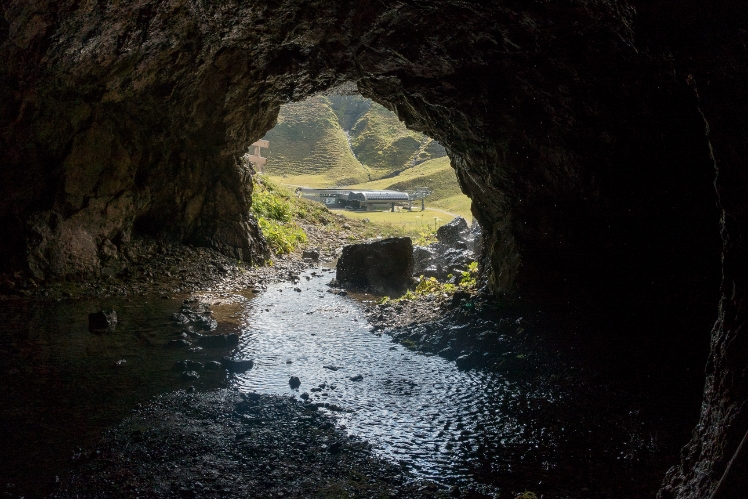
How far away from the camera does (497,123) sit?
9516 millimetres

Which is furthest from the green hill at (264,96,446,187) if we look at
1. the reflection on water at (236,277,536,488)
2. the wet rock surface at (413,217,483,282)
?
the reflection on water at (236,277,536,488)

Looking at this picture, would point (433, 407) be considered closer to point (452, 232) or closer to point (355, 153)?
point (452, 232)

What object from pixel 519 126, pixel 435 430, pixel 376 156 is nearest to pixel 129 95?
pixel 519 126

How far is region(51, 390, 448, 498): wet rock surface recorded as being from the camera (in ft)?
15.1

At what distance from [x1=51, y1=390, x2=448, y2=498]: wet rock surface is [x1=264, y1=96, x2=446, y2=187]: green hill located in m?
40.9

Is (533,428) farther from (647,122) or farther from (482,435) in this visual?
(647,122)

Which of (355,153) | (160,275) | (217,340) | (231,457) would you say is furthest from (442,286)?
(355,153)

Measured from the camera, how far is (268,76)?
1179cm

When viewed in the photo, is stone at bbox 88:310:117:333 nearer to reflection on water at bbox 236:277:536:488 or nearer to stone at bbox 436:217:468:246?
reflection on water at bbox 236:277:536:488

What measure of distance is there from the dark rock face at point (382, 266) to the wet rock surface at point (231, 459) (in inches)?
295

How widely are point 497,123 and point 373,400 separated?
5220 mm

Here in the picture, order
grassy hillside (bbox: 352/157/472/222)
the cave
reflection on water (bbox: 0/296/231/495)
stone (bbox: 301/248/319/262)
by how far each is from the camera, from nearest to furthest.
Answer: the cave
reflection on water (bbox: 0/296/231/495)
stone (bbox: 301/248/319/262)
grassy hillside (bbox: 352/157/472/222)

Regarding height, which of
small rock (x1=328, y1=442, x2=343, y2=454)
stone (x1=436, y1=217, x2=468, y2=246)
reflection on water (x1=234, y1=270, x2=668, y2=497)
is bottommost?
reflection on water (x1=234, y1=270, x2=668, y2=497)

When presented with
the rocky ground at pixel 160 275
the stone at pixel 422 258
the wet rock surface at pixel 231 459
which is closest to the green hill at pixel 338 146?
the stone at pixel 422 258
